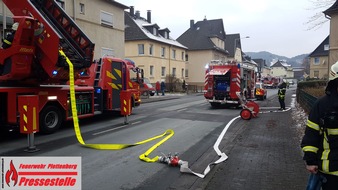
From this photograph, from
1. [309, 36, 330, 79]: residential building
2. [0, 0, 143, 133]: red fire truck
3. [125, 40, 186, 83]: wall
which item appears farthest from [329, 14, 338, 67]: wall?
[309, 36, 330, 79]: residential building

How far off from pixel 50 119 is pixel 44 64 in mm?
1795

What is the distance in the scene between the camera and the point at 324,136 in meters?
3.04

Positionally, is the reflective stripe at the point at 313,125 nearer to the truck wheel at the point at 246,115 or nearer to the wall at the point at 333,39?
the truck wheel at the point at 246,115

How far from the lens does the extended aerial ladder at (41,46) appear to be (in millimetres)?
8836

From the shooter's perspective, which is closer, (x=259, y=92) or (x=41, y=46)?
(x=41, y=46)

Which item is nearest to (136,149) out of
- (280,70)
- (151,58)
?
(151,58)

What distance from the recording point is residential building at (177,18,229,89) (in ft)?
190

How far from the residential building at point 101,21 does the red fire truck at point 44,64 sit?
39.8 feet

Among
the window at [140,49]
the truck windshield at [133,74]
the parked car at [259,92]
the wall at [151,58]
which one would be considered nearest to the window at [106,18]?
the truck windshield at [133,74]

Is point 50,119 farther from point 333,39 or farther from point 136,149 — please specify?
point 333,39

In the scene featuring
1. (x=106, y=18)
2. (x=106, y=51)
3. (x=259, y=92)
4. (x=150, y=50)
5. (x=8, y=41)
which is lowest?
(x=259, y=92)

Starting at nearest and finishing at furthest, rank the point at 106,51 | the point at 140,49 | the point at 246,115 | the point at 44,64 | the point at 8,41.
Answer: the point at 8,41 → the point at 44,64 → the point at 246,115 → the point at 106,51 → the point at 140,49

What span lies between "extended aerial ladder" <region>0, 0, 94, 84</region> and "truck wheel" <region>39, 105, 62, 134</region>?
0.89 metres

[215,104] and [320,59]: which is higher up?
[320,59]
